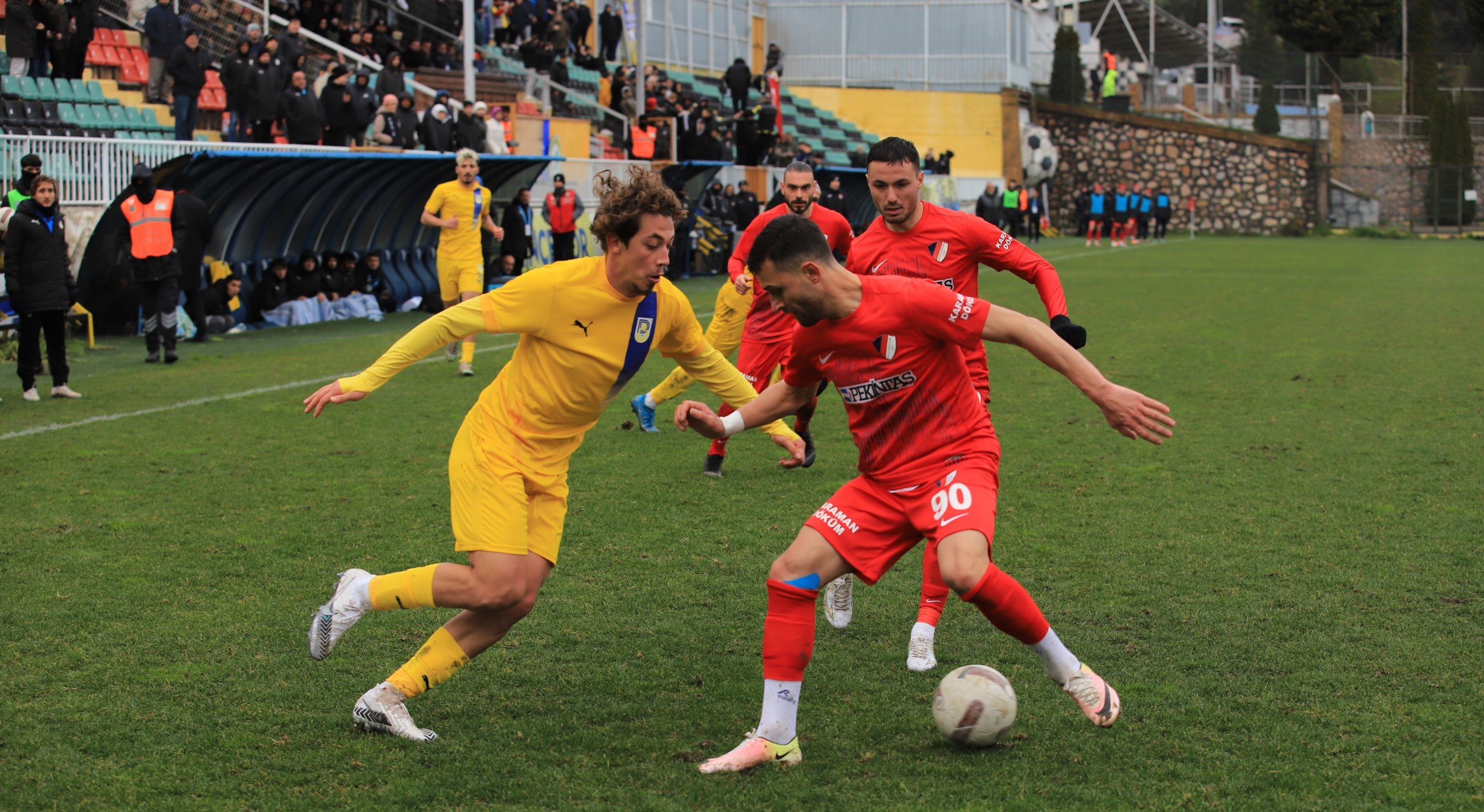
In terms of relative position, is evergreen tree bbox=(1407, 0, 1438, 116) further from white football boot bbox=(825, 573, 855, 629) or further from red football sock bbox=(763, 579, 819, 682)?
red football sock bbox=(763, 579, 819, 682)

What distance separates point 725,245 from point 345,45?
26.4 feet

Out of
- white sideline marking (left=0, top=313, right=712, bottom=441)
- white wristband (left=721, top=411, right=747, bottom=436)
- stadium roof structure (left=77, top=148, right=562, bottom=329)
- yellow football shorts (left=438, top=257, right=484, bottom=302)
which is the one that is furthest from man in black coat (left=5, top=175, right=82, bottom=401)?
white wristband (left=721, top=411, right=747, bottom=436)

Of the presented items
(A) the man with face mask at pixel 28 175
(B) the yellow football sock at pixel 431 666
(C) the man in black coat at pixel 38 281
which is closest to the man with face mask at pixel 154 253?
(A) the man with face mask at pixel 28 175

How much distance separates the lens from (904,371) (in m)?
4.41

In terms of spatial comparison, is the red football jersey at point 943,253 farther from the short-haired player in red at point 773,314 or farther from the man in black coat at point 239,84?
the man in black coat at point 239,84

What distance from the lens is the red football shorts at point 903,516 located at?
4301 millimetres

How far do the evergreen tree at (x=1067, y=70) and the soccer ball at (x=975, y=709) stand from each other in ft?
160

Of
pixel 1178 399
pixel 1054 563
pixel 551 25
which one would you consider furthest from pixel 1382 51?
pixel 1054 563

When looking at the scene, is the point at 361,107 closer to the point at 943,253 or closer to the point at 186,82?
the point at 186,82

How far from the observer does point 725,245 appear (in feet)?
88.4

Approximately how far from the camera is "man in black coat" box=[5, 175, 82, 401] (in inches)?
452

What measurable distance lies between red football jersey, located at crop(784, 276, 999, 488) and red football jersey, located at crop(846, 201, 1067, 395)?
4.73 ft

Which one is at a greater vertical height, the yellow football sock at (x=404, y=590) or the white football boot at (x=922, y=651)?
the yellow football sock at (x=404, y=590)

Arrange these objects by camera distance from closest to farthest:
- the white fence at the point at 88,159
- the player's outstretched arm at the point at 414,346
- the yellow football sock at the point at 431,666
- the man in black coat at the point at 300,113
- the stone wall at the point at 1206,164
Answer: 1. the player's outstretched arm at the point at 414,346
2. the yellow football sock at the point at 431,666
3. the white fence at the point at 88,159
4. the man in black coat at the point at 300,113
5. the stone wall at the point at 1206,164
